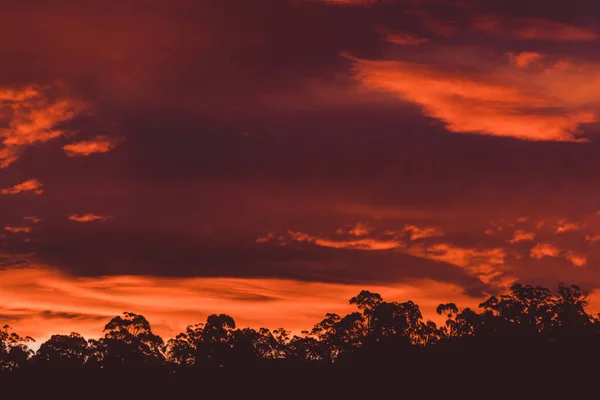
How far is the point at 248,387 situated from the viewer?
116 meters

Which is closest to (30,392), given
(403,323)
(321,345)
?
(321,345)

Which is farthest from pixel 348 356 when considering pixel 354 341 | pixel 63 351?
pixel 63 351

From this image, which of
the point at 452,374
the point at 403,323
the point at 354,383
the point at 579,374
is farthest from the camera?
the point at 403,323

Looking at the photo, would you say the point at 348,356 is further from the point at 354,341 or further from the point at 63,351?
the point at 63,351

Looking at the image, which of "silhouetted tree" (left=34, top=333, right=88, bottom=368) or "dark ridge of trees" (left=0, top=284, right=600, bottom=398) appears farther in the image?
"silhouetted tree" (left=34, top=333, right=88, bottom=368)

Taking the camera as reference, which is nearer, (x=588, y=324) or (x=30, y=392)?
(x=588, y=324)

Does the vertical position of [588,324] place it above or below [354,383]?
above

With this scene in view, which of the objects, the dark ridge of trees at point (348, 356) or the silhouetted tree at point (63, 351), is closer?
the dark ridge of trees at point (348, 356)

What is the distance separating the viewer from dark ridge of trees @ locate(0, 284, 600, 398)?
334ft

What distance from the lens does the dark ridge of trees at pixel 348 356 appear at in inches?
4006

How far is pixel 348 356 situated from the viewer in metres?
121

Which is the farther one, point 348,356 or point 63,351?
point 63,351

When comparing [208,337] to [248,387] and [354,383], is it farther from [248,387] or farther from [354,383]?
[354,383]

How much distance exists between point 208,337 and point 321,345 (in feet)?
62.2
